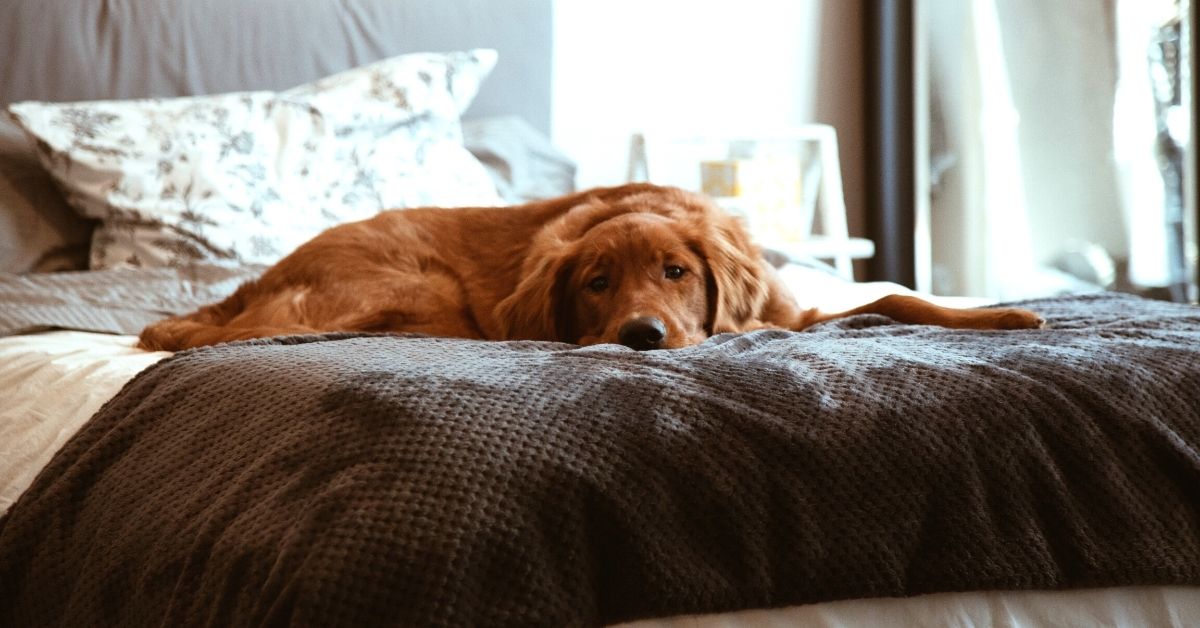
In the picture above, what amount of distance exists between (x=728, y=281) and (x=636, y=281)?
0.59 ft

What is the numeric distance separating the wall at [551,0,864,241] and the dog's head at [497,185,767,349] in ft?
7.04

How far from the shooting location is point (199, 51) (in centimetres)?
337

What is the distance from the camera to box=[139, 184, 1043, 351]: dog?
2082 millimetres

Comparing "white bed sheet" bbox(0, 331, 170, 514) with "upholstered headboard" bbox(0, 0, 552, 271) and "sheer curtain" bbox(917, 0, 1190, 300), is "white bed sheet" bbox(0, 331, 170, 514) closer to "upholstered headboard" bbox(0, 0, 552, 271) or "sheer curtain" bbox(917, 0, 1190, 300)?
"upholstered headboard" bbox(0, 0, 552, 271)

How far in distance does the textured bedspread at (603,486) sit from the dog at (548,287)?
618mm

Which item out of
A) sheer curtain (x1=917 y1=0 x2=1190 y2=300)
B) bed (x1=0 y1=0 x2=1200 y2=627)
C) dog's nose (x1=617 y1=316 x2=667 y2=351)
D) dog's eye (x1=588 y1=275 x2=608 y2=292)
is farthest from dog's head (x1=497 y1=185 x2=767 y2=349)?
sheer curtain (x1=917 y1=0 x2=1190 y2=300)

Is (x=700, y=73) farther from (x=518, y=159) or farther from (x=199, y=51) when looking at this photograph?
(x=199, y=51)

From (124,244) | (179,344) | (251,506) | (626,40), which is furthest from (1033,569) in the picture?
(626,40)

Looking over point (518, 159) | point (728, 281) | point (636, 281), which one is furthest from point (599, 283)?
point (518, 159)

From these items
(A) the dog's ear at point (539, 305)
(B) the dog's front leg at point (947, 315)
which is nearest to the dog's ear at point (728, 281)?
(B) the dog's front leg at point (947, 315)

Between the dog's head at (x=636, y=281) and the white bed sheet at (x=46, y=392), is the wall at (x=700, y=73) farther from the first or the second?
the white bed sheet at (x=46, y=392)

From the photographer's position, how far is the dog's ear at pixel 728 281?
7.14 feet

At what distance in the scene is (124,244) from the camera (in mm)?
2766

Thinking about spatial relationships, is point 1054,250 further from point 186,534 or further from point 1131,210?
point 186,534
